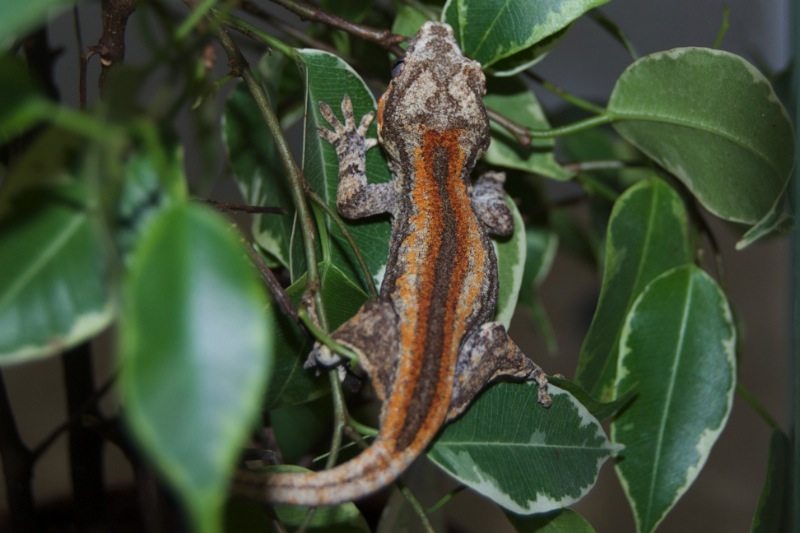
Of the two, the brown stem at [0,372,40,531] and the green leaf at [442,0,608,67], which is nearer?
the green leaf at [442,0,608,67]

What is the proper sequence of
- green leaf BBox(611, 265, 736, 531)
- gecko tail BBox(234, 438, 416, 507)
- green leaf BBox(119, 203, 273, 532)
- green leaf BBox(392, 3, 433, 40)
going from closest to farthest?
green leaf BBox(119, 203, 273, 532) < gecko tail BBox(234, 438, 416, 507) < green leaf BBox(611, 265, 736, 531) < green leaf BBox(392, 3, 433, 40)

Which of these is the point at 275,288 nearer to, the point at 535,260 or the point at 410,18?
the point at 410,18

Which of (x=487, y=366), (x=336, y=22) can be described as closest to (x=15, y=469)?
(x=487, y=366)

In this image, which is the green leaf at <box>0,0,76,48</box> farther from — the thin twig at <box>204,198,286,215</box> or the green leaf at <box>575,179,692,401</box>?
the green leaf at <box>575,179,692,401</box>

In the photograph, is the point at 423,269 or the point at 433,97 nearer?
the point at 423,269

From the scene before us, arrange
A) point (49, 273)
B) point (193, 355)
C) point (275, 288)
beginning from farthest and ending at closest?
point (275, 288)
point (49, 273)
point (193, 355)

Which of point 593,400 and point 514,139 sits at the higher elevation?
point 514,139

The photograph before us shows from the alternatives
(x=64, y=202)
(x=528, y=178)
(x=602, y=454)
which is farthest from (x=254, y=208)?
(x=528, y=178)

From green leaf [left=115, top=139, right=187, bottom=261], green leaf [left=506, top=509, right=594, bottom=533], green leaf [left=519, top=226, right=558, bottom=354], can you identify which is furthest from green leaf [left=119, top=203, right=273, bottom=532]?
green leaf [left=519, top=226, right=558, bottom=354]
